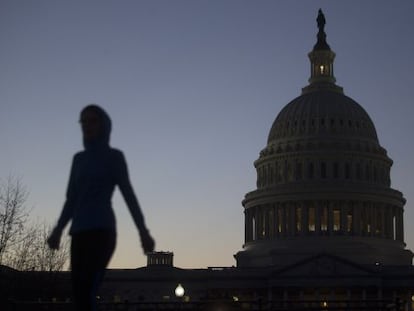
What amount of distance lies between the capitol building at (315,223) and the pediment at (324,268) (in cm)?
14

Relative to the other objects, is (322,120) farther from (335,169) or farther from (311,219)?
(311,219)

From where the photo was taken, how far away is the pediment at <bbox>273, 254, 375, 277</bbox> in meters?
139

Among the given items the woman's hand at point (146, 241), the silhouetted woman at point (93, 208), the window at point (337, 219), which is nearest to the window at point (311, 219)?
the window at point (337, 219)

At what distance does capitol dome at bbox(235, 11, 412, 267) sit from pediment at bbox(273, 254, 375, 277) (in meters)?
5.38

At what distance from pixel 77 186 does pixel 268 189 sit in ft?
492

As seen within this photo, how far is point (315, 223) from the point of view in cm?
15525

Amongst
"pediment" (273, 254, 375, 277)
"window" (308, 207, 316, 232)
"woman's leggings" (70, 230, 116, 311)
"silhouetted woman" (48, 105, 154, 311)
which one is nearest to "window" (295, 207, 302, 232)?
"window" (308, 207, 316, 232)

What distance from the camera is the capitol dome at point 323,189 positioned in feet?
498

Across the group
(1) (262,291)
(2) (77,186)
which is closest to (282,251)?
(1) (262,291)

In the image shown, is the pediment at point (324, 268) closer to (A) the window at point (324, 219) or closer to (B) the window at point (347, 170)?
(A) the window at point (324, 219)

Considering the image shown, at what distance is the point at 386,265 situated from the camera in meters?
144

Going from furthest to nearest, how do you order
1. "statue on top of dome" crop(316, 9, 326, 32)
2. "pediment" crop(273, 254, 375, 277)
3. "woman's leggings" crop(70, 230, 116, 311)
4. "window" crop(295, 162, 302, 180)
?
"statue on top of dome" crop(316, 9, 326, 32)
"window" crop(295, 162, 302, 180)
"pediment" crop(273, 254, 375, 277)
"woman's leggings" crop(70, 230, 116, 311)

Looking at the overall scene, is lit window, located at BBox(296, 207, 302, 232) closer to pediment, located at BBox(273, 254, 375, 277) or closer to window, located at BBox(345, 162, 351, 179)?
window, located at BBox(345, 162, 351, 179)

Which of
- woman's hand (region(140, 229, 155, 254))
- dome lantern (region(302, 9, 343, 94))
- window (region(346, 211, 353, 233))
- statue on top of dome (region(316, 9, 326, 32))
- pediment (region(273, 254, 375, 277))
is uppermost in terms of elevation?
statue on top of dome (region(316, 9, 326, 32))
